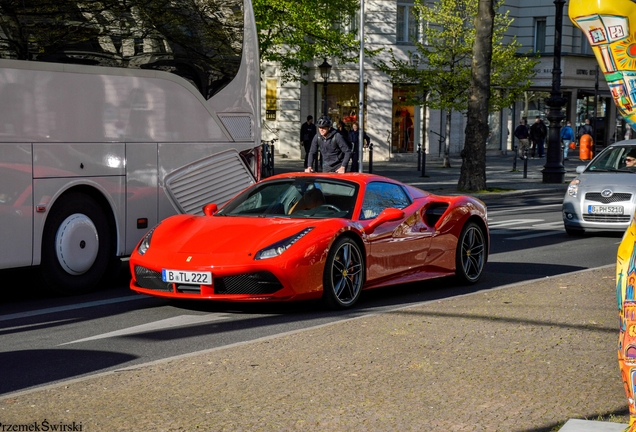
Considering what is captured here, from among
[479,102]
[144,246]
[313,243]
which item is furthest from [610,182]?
[479,102]

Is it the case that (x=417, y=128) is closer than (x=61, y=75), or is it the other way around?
(x=61, y=75)

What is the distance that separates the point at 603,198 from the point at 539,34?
39.0 m

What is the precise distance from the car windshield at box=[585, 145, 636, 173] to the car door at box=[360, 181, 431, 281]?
7529mm

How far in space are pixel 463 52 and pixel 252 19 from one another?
26.3 m

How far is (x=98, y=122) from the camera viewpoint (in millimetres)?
11000

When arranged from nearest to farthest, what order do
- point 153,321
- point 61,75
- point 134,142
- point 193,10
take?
point 153,321, point 61,75, point 134,142, point 193,10

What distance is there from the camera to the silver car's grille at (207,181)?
1225 centimetres

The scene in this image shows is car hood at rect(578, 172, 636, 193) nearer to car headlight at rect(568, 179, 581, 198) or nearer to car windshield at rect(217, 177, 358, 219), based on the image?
car headlight at rect(568, 179, 581, 198)

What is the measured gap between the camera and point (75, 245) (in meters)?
10.8

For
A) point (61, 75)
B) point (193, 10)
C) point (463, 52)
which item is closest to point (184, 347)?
Answer: point (61, 75)

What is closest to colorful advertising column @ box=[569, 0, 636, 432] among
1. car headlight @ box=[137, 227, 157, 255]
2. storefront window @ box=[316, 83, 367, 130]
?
car headlight @ box=[137, 227, 157, 255]

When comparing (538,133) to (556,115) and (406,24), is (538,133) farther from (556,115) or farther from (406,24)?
(556,115)

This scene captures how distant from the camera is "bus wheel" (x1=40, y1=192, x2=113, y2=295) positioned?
34.7ft

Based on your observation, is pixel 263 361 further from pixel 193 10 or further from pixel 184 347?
pixel 193 10
